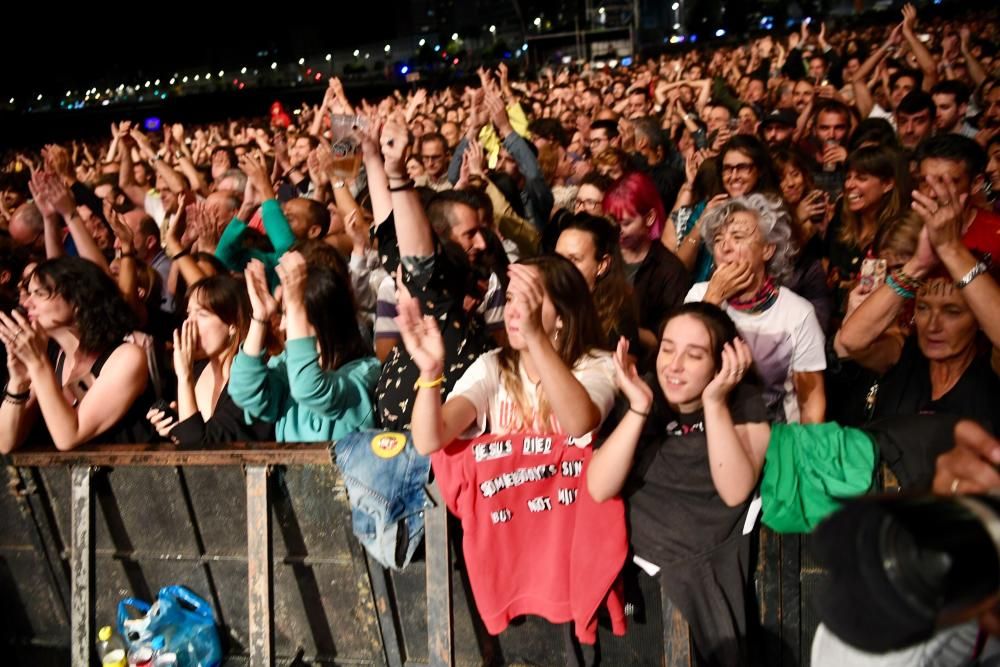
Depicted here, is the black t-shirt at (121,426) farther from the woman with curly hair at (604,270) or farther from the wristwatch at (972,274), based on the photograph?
the wristwatch at (972,274)

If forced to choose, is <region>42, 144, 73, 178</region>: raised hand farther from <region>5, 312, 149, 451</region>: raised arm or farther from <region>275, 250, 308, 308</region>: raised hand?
<region>275, 250, 308, 308</region>: raised hand

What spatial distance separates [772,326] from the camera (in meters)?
3.20

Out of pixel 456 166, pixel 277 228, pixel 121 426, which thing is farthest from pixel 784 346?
pixel 456 166

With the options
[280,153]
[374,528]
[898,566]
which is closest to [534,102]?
[280,153]

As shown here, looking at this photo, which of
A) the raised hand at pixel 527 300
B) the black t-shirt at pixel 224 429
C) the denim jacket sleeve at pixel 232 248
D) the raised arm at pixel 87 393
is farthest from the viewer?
the denim jacket sleeve at pixel 232 248

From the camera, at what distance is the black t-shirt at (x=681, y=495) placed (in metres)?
2.56

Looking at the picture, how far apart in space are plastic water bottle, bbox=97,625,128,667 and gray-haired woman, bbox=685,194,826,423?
2.68 m

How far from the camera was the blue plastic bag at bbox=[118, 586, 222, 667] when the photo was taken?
3129mm

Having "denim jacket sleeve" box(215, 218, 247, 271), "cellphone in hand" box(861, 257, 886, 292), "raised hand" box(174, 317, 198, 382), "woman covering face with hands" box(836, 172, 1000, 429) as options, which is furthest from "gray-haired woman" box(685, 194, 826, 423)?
"denim jacket sleeve" box(215, 218, 247, 271)

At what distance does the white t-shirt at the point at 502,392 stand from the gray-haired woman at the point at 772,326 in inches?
26.0

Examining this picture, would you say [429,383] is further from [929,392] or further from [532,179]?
[532,179]

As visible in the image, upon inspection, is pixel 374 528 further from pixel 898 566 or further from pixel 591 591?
pixel 898 566

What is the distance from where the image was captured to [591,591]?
8.66 ft

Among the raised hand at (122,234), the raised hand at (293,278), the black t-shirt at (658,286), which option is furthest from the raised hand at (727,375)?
the raised hand at (122,234)
